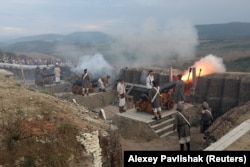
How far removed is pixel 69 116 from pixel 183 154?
10.9 ft

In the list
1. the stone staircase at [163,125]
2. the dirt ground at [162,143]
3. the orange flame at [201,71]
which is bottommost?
the dirt ground at [162,143]

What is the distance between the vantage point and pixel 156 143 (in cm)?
1309

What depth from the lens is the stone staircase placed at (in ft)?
44.7

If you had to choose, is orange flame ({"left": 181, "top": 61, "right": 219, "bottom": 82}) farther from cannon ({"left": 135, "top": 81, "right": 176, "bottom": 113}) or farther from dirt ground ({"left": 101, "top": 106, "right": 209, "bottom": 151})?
dirt ground ({"left": 101, "top": 106, "right": 209, "bottom": 151})

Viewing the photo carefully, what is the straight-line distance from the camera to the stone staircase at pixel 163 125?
13.6 metres

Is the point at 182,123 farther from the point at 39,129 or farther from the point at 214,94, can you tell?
the point at 214,94

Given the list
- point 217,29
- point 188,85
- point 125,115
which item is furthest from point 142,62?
point 217,29

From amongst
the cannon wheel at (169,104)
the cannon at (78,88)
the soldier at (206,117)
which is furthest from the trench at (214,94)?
the soldier at (206,117)

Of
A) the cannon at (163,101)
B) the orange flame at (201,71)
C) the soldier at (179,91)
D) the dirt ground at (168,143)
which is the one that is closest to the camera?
the dirt ground at (168,143)

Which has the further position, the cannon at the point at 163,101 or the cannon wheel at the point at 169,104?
the cannon wheel at the point at 169,104

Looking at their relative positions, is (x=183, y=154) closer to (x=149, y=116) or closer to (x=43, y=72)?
(x=149, y=116)

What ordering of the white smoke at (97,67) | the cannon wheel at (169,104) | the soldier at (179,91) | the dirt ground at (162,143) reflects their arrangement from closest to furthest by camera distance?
the dirt ground at (162,143)
the cannon wheel at (169,104)
the soldier at (179,91)
the white smoke at (97,67)

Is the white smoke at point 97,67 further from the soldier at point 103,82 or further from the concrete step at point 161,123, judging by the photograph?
the concrete step at point 161,123

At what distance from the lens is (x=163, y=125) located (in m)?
14.0
